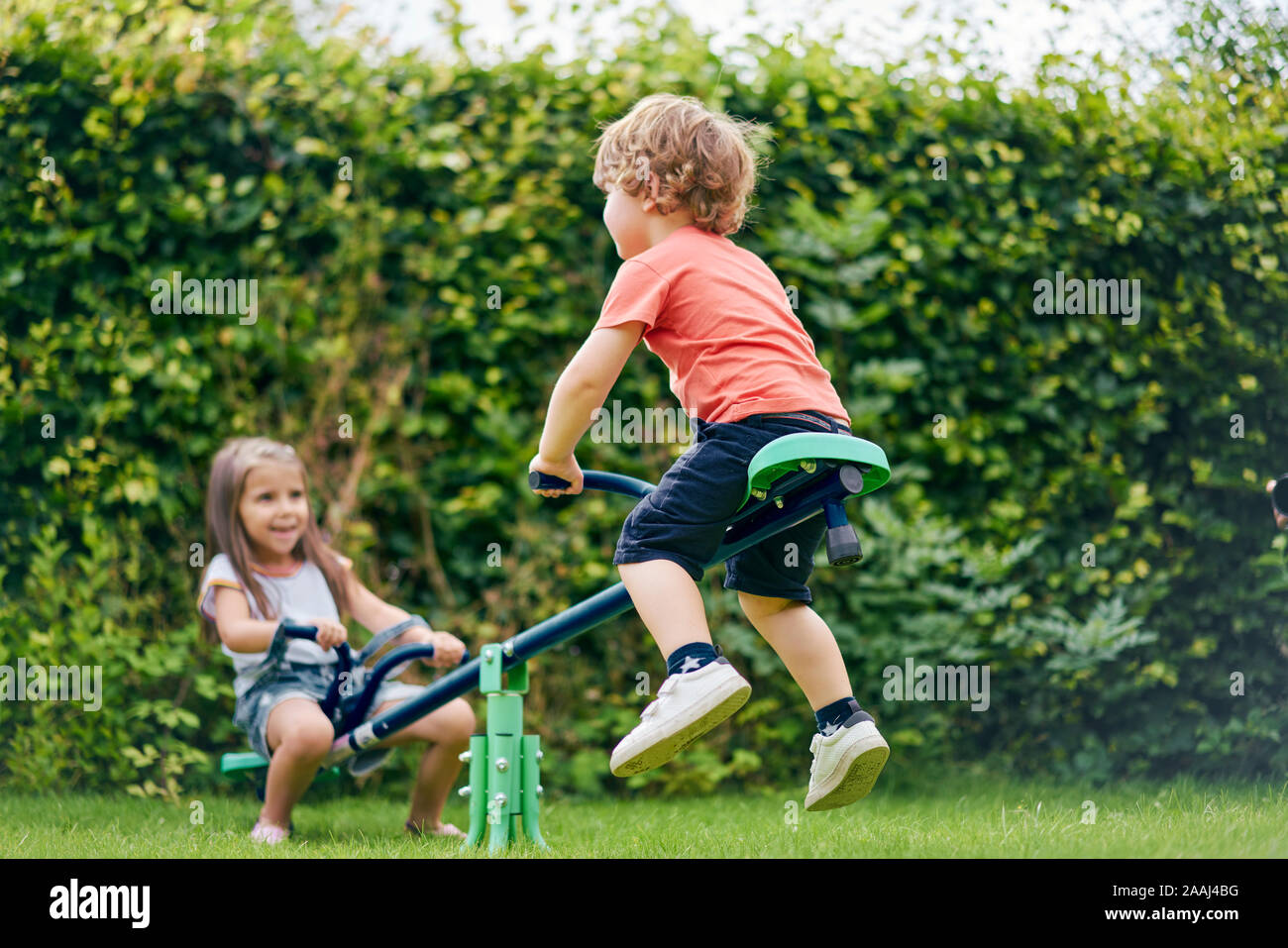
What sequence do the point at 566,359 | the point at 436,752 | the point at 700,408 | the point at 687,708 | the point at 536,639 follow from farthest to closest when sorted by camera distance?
the point at 566,359
the point at 436,752
the point at 536,639
the point at 700,408
the point at 687,708

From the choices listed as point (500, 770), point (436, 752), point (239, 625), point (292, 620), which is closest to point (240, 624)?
point (239, 625)

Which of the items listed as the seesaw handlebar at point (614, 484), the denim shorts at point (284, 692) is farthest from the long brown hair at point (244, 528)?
the seesaw handlebar at point (614, 484)

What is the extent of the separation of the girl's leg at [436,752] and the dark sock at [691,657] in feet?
4.59

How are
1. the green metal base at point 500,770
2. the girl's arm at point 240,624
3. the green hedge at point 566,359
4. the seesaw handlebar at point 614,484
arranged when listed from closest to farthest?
1. the seesaw handlebar at point 614,484
2. the green metal base at point 500,770
3. the girl's arm at point 240,624
4. the green hedge at point 566,359

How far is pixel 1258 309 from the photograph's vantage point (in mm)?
4879

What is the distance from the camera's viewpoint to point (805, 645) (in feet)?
8.89

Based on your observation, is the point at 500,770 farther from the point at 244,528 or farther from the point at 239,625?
the point at 244,528

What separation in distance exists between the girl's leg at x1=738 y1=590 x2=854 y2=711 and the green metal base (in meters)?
0.69

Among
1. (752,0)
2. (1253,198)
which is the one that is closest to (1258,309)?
(1253,198)

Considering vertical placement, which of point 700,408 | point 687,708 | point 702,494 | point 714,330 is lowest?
point 687,708

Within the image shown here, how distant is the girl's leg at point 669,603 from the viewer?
7.95 ft

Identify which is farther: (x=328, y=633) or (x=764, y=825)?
(x=764, y=825)

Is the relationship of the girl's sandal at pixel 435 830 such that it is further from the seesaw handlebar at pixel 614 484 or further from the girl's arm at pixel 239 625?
the seesaw handlebar at pixel 614 484

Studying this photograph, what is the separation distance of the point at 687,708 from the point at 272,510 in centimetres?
196
